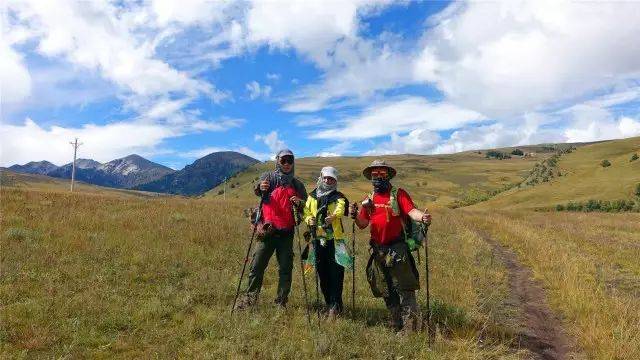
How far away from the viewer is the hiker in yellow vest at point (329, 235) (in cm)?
852

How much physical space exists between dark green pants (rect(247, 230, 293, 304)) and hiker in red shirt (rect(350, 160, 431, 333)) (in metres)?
1.63

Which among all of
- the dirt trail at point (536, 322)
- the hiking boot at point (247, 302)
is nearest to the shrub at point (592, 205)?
the dirt trail at point (536, 322)

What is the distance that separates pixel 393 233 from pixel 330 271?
1559 mm

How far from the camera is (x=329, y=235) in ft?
28.3

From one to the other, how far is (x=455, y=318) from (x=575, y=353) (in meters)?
2.07

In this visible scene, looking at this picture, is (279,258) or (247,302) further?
(279,258)

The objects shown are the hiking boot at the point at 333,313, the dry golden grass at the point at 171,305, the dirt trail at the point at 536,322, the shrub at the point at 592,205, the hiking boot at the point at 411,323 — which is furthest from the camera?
the shrub at the point at 592,205

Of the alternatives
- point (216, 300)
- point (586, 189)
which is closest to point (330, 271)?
point (216, 300)

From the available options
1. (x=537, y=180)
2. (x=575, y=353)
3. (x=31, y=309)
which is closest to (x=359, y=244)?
(x=575, y=353)

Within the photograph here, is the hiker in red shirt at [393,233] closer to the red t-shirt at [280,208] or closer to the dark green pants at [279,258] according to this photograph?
the red t-shirt at [280,208]

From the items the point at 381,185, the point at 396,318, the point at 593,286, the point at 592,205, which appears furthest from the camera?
the point at 592,205

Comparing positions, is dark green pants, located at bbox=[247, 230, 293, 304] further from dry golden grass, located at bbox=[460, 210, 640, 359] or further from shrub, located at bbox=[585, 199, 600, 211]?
shrub, located at bbox=[585, 199, 600, 211]

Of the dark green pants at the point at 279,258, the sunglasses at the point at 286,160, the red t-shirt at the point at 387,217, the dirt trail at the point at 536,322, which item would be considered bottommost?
the dirt trail at the point at 536,322

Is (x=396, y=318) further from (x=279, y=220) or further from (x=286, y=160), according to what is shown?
(x=286, y=160)
